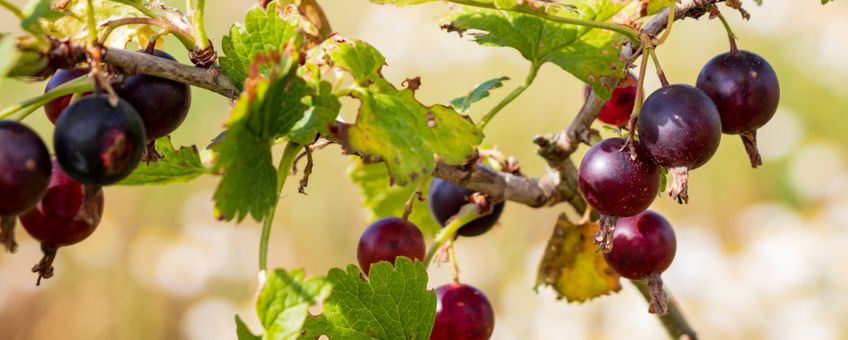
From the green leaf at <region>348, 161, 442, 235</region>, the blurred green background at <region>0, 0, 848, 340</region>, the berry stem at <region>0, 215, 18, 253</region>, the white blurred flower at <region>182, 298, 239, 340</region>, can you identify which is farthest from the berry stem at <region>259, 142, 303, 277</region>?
the white blurred flower at <region>182, 298, 239, 340</region>

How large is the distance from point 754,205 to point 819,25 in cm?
133

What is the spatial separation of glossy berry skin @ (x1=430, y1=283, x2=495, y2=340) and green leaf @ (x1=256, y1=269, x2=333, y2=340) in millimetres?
491

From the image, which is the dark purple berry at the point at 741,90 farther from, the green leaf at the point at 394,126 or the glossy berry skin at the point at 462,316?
the glossy berry skin at the point at 462,316

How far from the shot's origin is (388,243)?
1360 millimetres

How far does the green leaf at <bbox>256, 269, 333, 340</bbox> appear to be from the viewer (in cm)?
94

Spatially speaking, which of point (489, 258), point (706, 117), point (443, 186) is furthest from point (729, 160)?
point (706, 117)

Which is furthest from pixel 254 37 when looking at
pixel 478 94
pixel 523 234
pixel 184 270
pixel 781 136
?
pixel 781 136

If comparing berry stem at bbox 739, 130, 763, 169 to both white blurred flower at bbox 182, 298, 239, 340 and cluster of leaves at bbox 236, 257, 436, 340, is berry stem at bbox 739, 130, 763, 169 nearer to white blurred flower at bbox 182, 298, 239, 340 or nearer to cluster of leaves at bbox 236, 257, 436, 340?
cluster of leaves at bbox 236, 257, 436, 340

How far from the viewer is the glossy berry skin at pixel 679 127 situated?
1010mm

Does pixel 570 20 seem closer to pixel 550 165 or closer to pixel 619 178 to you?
pixel 619 178

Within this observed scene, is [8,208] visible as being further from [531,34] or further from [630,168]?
[531,34]

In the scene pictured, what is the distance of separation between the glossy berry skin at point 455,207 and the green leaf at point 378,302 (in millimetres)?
379

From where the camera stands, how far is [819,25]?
5863 mm

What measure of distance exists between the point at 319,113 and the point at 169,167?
35 centimetres
